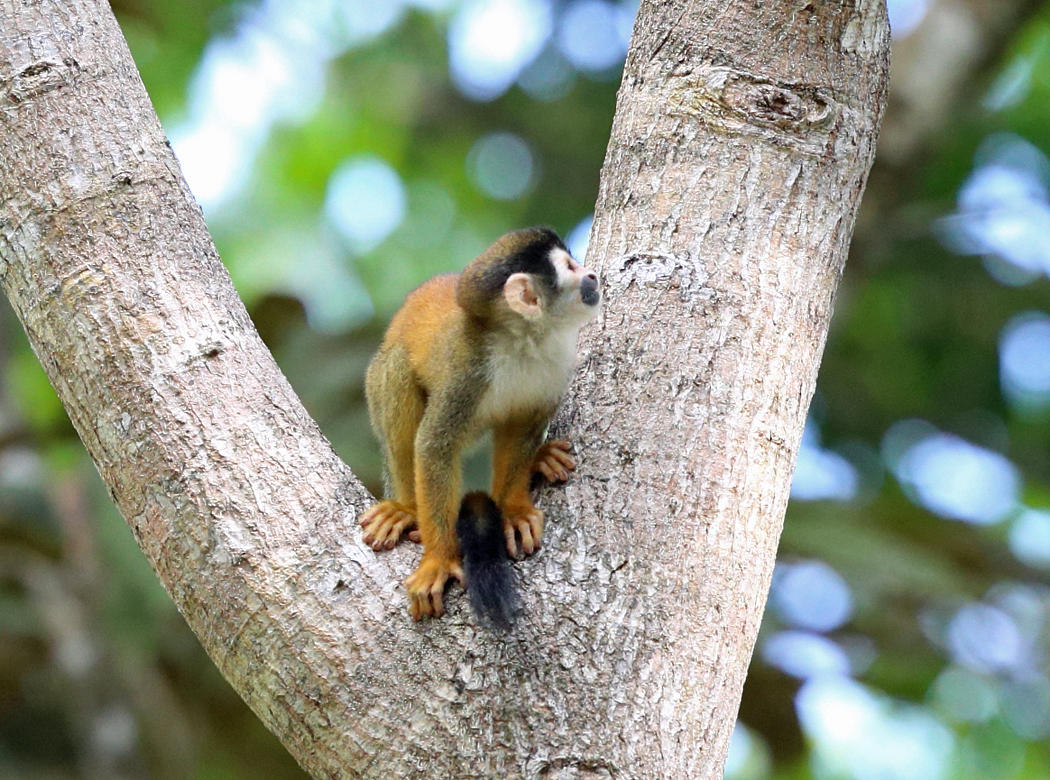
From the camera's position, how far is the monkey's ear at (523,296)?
10.2 feet

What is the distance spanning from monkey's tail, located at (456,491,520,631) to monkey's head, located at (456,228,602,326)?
75cm

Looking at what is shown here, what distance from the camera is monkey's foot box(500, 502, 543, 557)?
93.5 inches

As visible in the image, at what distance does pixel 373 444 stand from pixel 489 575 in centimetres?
296

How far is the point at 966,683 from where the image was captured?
7.46 meters

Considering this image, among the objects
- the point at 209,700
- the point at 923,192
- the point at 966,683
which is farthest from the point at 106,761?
the point at 923,192

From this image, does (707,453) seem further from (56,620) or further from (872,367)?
(872,367)

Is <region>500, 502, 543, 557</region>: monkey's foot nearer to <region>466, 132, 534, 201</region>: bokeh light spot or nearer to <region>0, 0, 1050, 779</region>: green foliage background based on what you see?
<region>0, 0, 1050, 779</region>: green foliage background

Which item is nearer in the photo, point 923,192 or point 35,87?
point 35,87

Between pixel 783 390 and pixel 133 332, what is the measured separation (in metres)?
1.37

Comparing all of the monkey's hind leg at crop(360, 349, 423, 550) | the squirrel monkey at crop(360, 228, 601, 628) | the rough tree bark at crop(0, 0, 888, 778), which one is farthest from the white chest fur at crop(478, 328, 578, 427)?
the rough tree bark at crop(0, 0, 888, 778)

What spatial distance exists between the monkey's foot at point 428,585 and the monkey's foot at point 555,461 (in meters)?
0.29

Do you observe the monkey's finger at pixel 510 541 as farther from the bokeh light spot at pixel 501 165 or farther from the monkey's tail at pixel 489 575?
the bokeh light spot at pixel 501 165

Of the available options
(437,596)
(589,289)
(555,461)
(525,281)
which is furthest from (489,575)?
(525,281)

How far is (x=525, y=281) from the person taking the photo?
3105 millimetres
